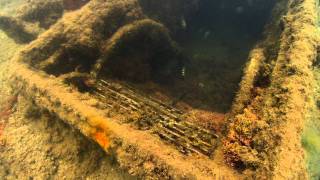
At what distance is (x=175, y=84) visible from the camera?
627 cm

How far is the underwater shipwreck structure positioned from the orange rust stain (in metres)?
0.01

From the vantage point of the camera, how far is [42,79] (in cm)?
381

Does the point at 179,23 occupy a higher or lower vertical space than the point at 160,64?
higher

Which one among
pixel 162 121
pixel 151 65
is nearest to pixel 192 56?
pixel 151 65

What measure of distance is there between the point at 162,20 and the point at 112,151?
4693 millimetres

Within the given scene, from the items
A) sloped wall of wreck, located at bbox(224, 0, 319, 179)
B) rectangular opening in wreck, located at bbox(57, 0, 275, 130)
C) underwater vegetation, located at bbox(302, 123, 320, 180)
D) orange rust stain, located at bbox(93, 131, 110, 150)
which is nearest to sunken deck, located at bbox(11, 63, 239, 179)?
orange rust stain, located at bbox(93, 131, 110, 150)

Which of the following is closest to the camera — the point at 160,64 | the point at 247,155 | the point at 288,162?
the point at 288,162

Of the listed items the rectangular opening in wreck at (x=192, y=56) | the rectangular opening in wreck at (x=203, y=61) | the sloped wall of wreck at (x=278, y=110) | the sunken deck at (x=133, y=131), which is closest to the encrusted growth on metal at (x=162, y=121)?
the sunken deck at (x=133, y=131)

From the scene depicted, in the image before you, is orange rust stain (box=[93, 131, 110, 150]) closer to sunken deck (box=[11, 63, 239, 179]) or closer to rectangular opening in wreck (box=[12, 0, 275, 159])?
sunken deck (box=[11, 63, 239, 179])

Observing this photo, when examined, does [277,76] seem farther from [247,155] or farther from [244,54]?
[244,54]

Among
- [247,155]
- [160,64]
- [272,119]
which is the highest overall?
[272,119]

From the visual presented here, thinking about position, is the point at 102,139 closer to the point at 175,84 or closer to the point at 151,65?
the point at 151,65

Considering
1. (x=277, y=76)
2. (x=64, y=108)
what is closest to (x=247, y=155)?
(x=277, y=76)

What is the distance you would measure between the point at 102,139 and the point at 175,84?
346 cm
